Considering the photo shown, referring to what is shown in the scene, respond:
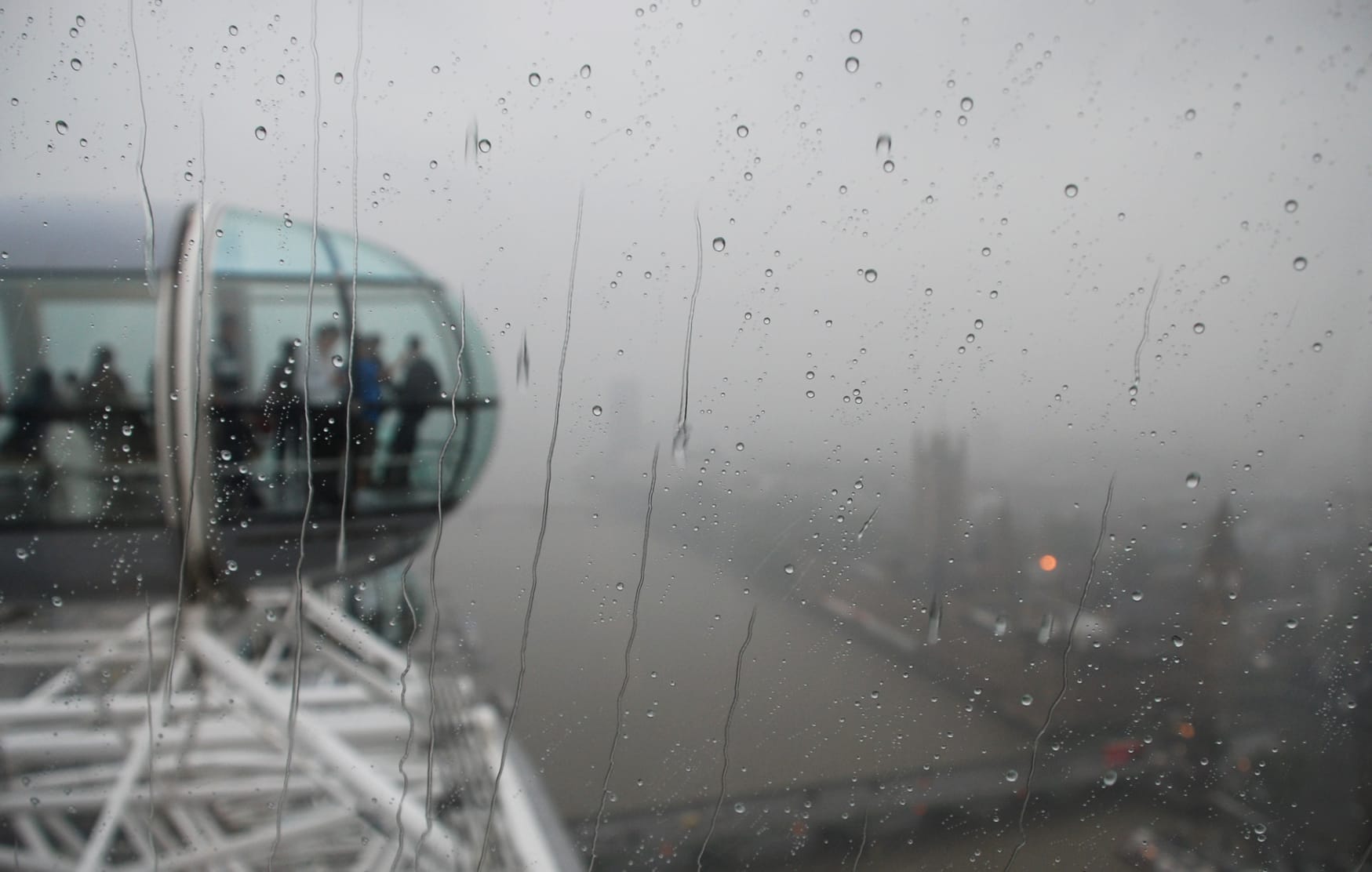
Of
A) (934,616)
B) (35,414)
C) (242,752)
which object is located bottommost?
(242,752)

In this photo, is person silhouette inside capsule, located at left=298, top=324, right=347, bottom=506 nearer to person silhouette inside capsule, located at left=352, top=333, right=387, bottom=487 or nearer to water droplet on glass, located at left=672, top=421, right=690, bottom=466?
person silhouette inside capsule, located at left=352, top=333, right=387, bottom=487

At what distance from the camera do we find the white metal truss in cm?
106

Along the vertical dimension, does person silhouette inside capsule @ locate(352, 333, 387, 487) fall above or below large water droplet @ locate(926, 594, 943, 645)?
above

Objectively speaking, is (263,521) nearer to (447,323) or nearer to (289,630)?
(289,630)

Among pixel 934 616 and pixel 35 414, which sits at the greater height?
pixel 35 414

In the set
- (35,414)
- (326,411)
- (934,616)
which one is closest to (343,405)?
(326,411)

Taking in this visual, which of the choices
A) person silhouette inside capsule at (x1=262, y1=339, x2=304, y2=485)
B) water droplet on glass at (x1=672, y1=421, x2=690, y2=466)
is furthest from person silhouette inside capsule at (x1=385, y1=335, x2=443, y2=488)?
water droplet on glass at (x1=672, y1=421, x2=690, y2=466)

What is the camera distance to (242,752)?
1070 mm

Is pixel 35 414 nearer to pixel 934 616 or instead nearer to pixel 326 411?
pixel 326 411

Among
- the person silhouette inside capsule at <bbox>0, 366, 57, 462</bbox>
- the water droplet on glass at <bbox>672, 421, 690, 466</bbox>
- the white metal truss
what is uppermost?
the water droplet on glass at <bbox>672, 421, 690, 466</bbox>

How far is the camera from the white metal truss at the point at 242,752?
106cm

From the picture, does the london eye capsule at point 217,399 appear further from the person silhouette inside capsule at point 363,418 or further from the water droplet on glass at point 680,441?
the water droplet on glass at point 680,441

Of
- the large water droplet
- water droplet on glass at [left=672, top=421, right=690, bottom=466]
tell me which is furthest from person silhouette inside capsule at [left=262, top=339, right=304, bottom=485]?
the large water droplet

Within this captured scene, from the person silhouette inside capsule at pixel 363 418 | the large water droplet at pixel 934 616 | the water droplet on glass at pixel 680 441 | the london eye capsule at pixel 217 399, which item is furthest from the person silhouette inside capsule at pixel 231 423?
the large water droplet at pixel 934 616
